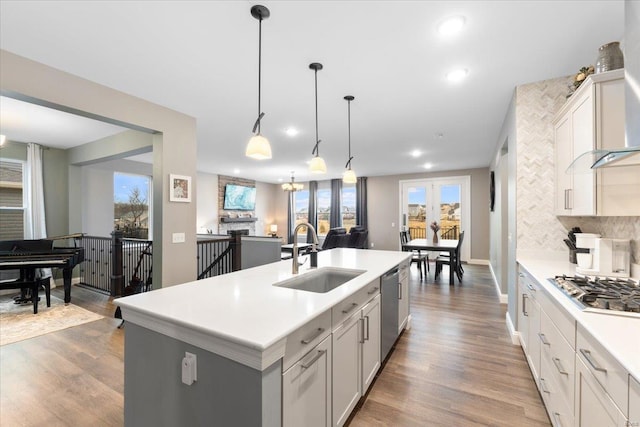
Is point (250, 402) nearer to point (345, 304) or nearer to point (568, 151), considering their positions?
point (345, 304)

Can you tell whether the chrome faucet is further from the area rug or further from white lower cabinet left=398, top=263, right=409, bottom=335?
the area rug

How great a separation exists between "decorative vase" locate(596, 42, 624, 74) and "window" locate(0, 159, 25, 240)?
8102 mm

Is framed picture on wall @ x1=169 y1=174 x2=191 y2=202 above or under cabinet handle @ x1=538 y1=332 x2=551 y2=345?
above

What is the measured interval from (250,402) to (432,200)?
821 cm

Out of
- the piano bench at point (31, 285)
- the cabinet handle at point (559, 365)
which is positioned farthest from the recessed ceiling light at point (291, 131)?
the piano bench at point (31, 285)

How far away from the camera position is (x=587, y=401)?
3.98 feet

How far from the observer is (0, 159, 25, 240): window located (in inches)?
192

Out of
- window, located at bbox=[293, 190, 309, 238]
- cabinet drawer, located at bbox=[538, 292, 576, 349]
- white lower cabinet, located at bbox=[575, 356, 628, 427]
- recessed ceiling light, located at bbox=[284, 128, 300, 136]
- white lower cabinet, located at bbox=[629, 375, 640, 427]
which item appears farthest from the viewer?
window, located at bbox=[293, 190, 309, 238]

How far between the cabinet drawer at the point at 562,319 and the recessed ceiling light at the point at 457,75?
2.00 m

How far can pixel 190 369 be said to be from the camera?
1.15 metres

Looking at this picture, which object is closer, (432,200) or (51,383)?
(51,383)

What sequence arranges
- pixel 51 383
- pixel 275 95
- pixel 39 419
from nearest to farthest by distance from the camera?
pixel 39 419 < pixel 51 383 < pixel 275 95

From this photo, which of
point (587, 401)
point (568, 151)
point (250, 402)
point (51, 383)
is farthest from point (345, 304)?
point (51, 383)

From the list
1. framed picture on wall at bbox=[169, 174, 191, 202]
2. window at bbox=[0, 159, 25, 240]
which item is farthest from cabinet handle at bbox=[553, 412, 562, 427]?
window at bbox=[0, 159, 25, 240]
